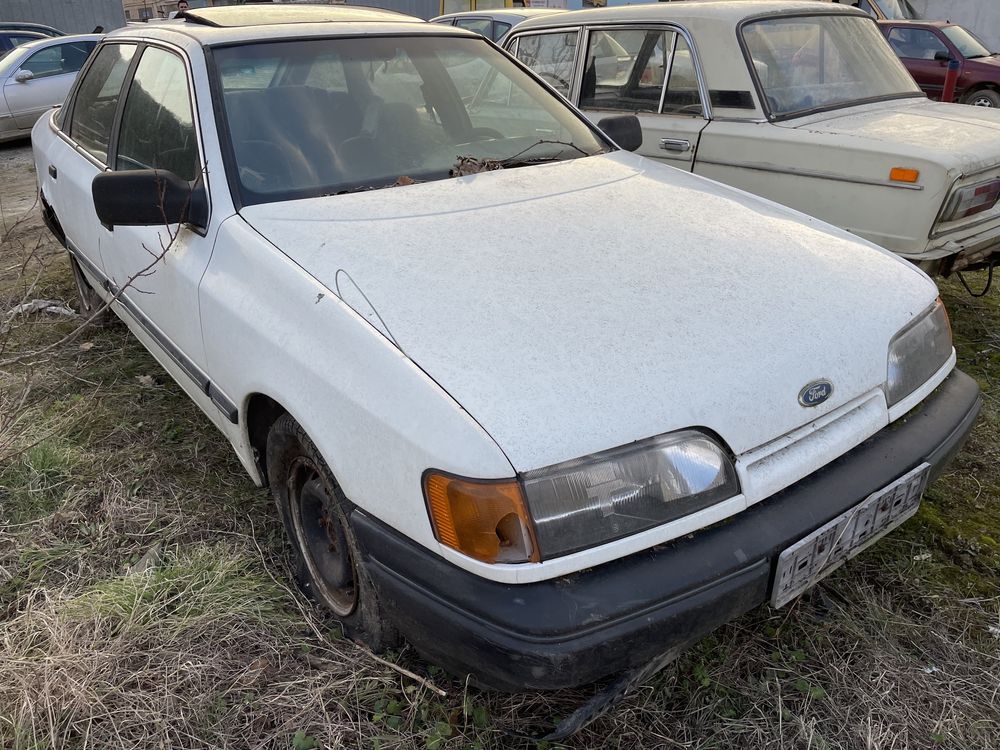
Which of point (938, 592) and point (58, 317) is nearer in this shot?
point (938, 592)

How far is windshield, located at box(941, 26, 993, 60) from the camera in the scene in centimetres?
980

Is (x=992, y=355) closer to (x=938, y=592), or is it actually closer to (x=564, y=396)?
(x=938, y=592)

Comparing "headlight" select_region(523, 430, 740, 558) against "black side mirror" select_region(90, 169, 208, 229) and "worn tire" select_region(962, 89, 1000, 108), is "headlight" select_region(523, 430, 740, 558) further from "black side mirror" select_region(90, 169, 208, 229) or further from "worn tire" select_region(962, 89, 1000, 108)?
"worn tire" select_region(962, 89, 1000, 108)

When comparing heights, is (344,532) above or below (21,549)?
above

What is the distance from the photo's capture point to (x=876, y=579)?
2.38 meters

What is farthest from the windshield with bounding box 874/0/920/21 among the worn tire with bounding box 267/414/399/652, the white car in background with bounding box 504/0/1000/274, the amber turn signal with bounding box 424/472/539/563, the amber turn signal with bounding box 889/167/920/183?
the amber turn signal with bounding box 424/472/539/563

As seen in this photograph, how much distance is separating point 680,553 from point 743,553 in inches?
5.6

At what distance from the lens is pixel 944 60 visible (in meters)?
9.38

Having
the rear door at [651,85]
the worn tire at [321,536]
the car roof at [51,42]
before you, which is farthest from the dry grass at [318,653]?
the car roof at [51,42]

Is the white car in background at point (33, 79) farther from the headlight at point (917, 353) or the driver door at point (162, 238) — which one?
the headlight at point (917, 353)

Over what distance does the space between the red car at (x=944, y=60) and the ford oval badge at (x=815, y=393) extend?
961 cm

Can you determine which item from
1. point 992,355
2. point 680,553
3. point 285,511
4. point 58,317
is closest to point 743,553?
point 680,553

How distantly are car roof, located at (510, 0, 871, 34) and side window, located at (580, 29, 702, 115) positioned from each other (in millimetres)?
84

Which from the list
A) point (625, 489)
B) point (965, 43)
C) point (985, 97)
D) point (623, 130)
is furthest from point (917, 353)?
point (965, 43)
